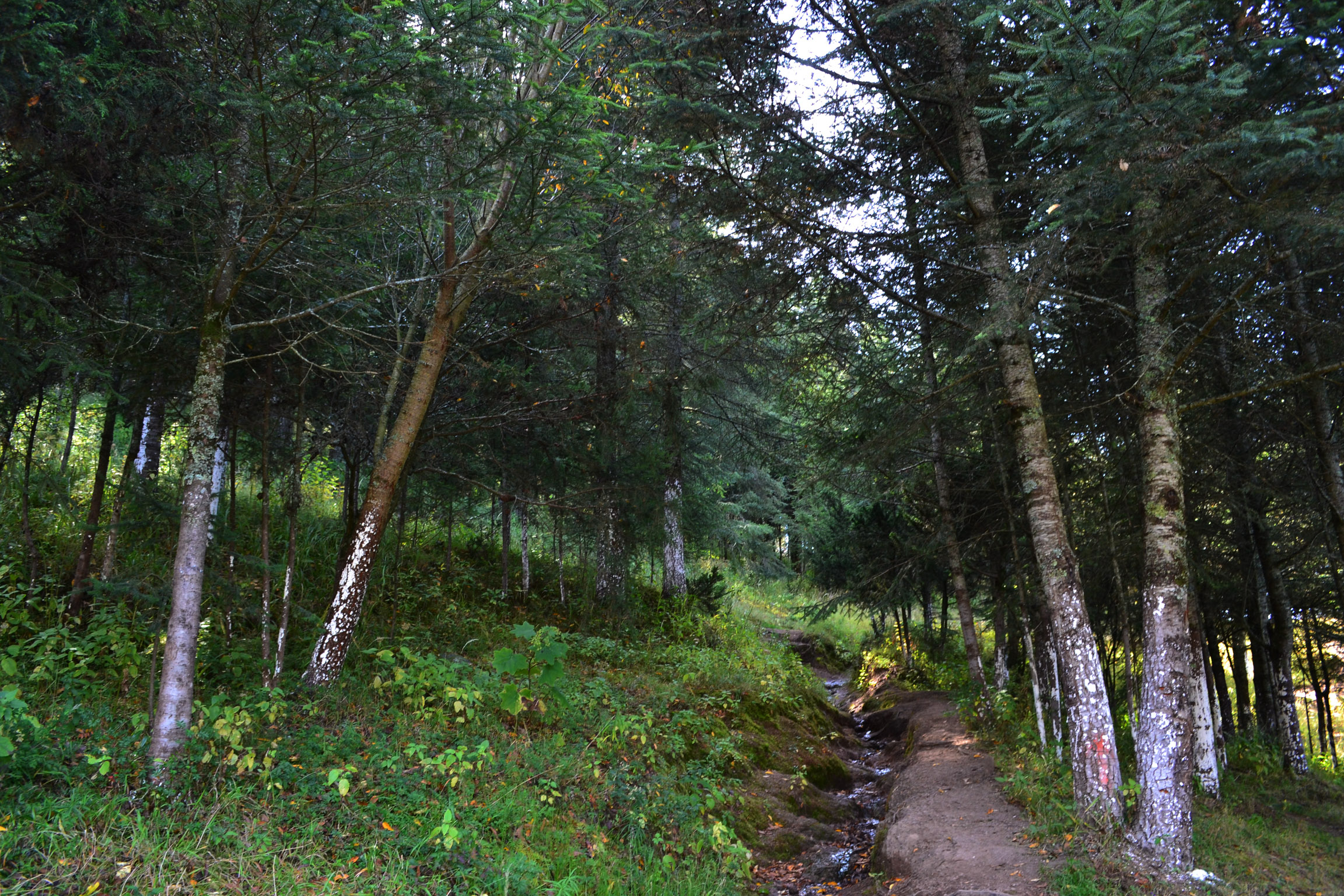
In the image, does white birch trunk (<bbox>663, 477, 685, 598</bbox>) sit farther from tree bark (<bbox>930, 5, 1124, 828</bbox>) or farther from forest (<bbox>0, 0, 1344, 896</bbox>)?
tree bark (<bbox>930, 5, 1124, 828</bbox>)

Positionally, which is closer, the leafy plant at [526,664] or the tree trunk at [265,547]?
the leafy plant at [526,664]

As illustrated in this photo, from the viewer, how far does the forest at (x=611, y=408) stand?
4695mm

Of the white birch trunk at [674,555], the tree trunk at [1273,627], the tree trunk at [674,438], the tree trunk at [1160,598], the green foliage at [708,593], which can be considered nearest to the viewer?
the tree trunk at [1160,598]

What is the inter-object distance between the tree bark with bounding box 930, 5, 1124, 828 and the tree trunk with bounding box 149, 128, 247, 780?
6818mm

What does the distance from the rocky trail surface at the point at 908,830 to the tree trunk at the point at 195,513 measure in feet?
17.9

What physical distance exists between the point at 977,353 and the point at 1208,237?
2.82 m

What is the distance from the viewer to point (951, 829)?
714 cm

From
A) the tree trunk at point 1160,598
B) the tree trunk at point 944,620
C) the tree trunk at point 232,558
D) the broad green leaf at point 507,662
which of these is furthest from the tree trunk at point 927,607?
the tree trunk at point 232,558

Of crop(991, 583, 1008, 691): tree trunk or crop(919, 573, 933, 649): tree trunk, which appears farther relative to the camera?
crop(919, 573, 933, 649): tree trunk

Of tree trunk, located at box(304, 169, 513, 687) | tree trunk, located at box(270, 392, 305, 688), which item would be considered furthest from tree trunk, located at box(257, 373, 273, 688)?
tree trunk, located at box(304, 169, 513, 687)

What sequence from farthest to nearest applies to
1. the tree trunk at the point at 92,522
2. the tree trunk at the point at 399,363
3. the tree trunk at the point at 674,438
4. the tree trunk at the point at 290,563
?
the tree trunk at the point at 674,438
the tree trunk at the point at 399,363
the tree trunk at the point at 290,563
the tree trunk at the point at 92,522

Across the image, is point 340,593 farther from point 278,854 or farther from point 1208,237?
point 1208,237

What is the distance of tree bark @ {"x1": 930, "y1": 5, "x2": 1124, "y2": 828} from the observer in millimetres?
6367

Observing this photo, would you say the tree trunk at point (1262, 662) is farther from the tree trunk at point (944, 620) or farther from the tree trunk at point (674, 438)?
the tree trunk at point (674, 438)
